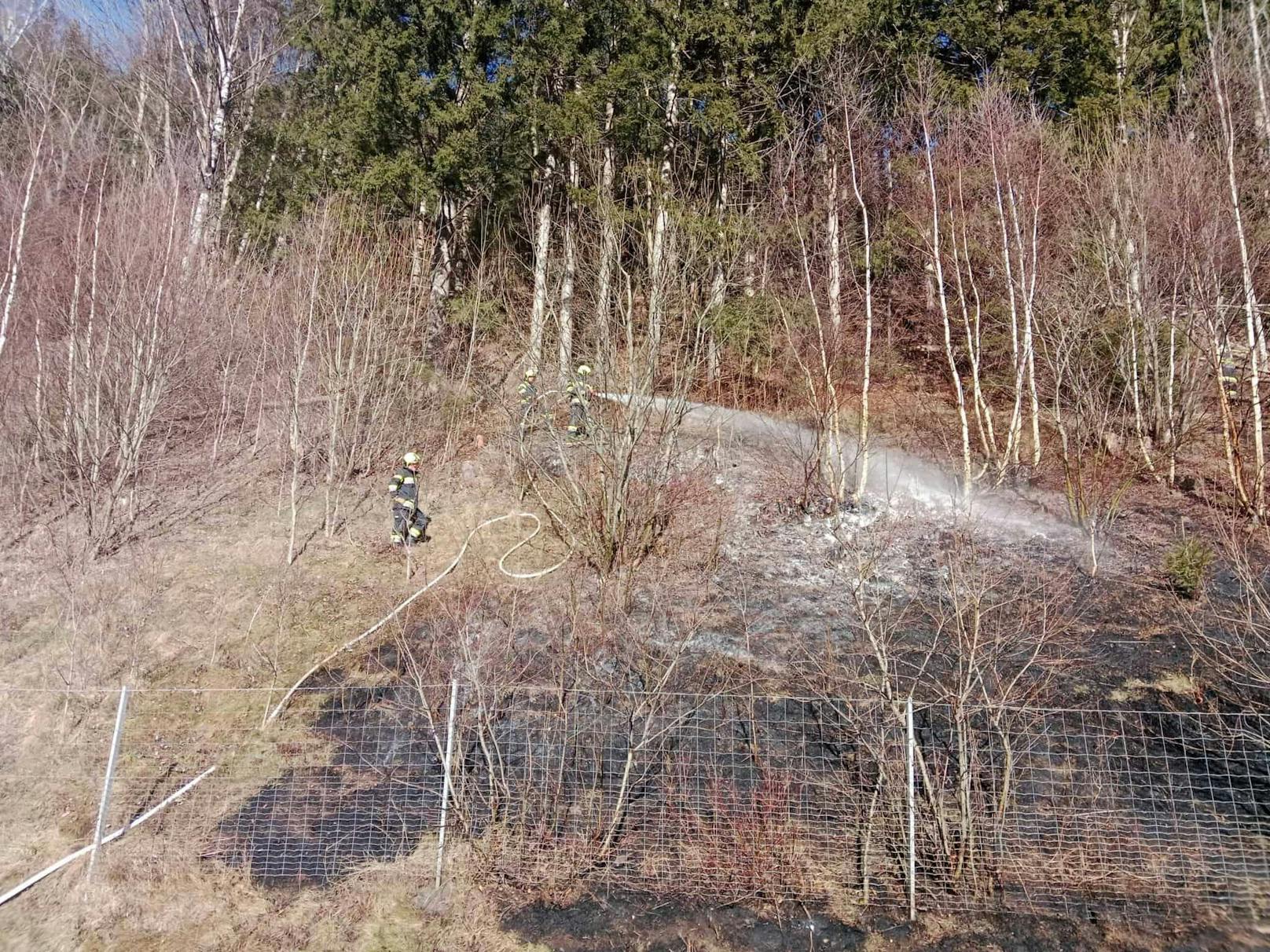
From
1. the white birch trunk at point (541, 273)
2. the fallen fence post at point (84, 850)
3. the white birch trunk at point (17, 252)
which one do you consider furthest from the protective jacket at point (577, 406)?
the white birch trunk at point (17, 252)

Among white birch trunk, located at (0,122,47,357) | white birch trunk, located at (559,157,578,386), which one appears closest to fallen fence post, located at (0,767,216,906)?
white birch trunk, located at (559,157,578,386)

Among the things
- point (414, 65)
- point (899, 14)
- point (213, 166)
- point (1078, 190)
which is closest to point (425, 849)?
point (414, 65)

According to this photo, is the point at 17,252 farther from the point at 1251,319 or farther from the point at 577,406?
the point at 1251,319

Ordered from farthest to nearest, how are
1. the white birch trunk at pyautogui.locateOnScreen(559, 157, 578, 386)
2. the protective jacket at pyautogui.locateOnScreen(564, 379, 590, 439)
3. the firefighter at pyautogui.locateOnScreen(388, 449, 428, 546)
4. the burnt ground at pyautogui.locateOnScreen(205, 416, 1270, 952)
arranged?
the firefighter at pyautogui.locateOnScreen(388, 449, 428, 546)
the white birch trunk at pyautogui.locateOnScreen(559, 157, 578, 386)
the protective jacket at pyautogui.locateOnScreen(564, 379, 590, 439)
the burnt ground at pyautogui.locateOnScreen(205, 416, 1270, 952)

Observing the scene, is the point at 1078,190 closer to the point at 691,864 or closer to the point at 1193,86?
the point at 1193,86

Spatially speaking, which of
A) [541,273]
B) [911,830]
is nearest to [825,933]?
[911,830]

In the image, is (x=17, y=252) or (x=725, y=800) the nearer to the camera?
(x=725, y=800)

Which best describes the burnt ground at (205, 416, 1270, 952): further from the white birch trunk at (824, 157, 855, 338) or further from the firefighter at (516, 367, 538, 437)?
the white birch trunk at (824, 157, 855, 338)
